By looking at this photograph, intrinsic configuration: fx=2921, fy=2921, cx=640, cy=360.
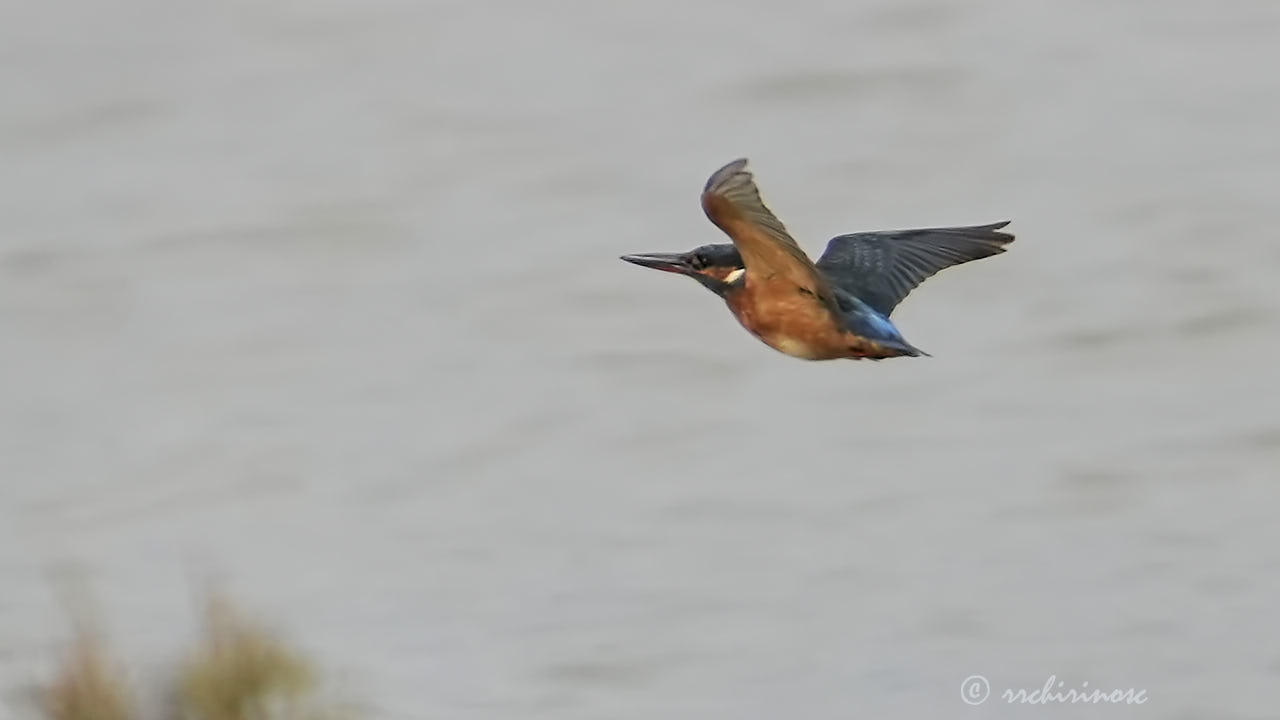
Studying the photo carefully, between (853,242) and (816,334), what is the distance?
1085mm

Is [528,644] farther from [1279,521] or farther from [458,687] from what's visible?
[1279,521]

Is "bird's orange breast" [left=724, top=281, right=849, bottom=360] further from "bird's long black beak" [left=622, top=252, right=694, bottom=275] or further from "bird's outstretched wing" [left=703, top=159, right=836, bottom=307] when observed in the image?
"bird's long black beak" [left=622, top=252, right=694, bottom=275]

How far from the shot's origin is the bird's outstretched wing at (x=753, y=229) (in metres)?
5.68

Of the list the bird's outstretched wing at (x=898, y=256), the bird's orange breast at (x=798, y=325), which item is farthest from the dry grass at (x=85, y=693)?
the bird's outstretched wing at (x=898, y=256)

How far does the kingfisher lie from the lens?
5738 mm

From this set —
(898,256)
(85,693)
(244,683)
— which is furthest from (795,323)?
(85,693)

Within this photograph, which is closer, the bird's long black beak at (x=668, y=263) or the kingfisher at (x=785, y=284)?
the kingfisher at (x=785, y=284)

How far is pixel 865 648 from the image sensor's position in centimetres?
1073

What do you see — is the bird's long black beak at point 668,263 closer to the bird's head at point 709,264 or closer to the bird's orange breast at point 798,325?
the bird's head at point 709,264

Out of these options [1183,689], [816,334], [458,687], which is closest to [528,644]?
[458,687]

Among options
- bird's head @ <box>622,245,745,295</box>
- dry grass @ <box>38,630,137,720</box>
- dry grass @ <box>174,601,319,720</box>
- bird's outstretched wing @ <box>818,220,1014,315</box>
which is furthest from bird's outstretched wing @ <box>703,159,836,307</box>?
dry grass @ <box>38,630,137,720</box>

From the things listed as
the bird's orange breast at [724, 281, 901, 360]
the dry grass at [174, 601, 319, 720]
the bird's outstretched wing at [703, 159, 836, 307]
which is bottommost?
the dry grass at [174, 601, 319, 720]

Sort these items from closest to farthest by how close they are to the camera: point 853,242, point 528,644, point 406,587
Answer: point 853,242
point 528,644
point 406,587

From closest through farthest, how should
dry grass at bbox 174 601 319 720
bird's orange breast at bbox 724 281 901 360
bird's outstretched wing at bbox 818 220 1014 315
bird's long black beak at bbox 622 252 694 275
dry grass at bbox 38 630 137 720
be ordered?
bird's orange breast at bbox 724 281 901 360 < bird's long black beak at bbox 622 252 694 275 < dry grass at bbox 38 630 137 720 < dry grass at bbox 174 601 319 720 < bird's outstretched wing at bbox 818 220 1014 315
